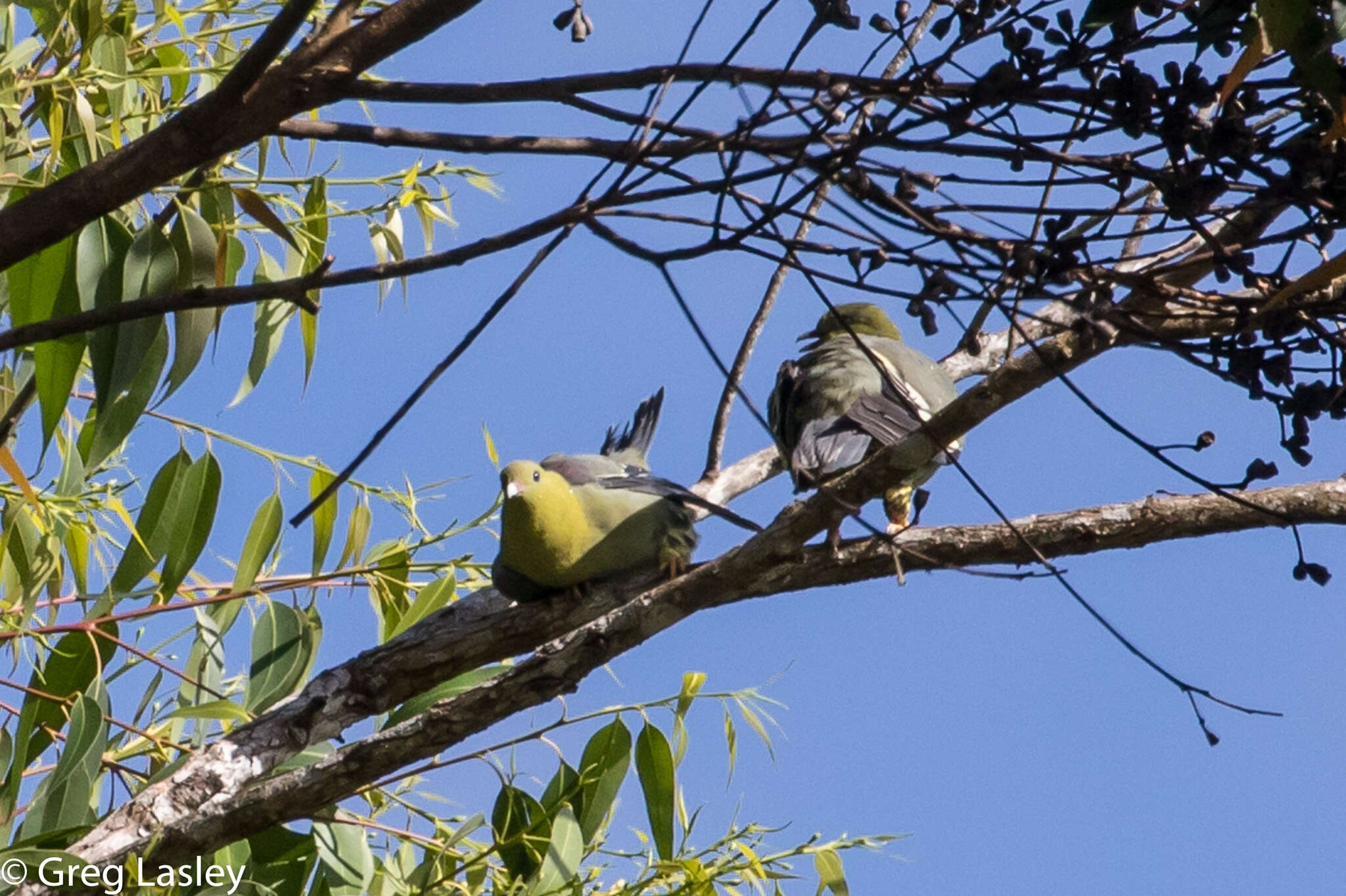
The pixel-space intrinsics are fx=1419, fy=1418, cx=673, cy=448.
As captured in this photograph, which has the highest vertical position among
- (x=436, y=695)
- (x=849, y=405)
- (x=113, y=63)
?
(x=113, y=63)

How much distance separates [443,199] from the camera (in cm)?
349

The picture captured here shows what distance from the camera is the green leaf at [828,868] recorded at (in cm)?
304

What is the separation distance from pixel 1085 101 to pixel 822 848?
1933 mm

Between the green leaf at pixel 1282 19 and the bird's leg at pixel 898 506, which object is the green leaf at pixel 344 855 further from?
the green leaf at pixel 1282 19

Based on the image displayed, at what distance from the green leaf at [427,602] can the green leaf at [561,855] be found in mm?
566

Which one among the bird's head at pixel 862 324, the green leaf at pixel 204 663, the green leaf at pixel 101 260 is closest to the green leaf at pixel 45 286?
the green leaf at pixel 101 260

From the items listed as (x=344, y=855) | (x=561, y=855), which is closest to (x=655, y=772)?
(x=561, y=855)

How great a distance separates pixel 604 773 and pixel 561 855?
0.21 meters

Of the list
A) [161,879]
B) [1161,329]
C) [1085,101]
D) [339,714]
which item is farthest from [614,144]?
[161,879]

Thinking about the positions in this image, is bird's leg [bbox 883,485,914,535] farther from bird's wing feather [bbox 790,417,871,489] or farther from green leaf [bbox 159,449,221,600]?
green leaf [bbox 159,449,221,600]

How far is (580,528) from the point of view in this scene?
3.42m

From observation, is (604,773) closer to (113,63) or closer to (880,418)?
(880,418)

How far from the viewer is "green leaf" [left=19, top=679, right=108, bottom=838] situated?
257cm

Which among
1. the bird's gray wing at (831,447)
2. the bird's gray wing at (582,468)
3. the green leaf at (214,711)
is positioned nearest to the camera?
the green leaf at (214,711)
